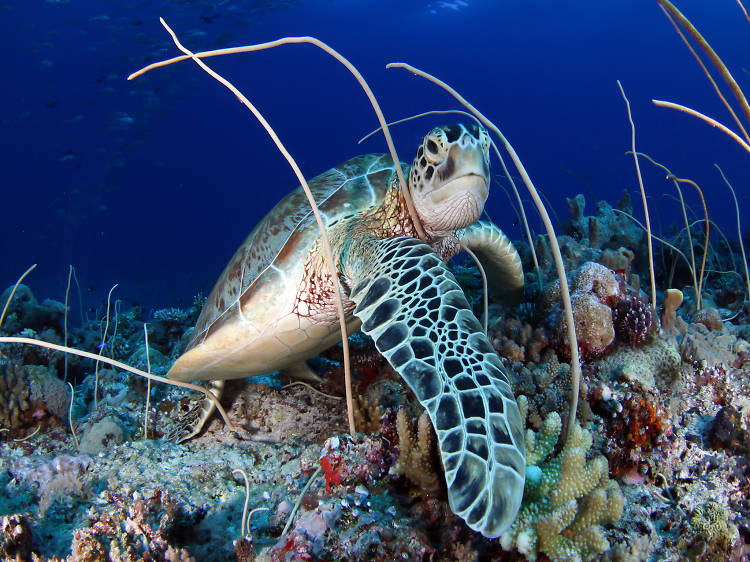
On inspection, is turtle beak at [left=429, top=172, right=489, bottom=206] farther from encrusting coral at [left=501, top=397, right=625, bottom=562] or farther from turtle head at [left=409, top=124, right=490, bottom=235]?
encrusting coral at [left=501, top=397, right=625, bottom=562]

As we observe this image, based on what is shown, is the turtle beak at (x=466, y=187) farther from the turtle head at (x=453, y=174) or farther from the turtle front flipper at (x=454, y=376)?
the turtle front flipper at (x=454, y=376)

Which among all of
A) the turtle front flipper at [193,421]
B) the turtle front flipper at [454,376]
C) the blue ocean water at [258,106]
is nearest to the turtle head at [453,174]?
the turtle front flipper at [454,376]

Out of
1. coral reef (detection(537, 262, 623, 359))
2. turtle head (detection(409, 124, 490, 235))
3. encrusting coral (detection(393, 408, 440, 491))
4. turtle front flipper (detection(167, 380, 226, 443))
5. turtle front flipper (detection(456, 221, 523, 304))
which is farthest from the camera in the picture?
turtle front flipper (detection(456, 221, 523, 304))

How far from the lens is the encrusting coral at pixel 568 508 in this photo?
1.23m

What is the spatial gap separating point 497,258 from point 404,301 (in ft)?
5.29

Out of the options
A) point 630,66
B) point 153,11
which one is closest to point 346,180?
point 153,11

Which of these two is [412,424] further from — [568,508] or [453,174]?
[453,174]

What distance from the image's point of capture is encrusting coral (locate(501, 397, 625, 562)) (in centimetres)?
123

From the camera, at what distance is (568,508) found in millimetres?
1246

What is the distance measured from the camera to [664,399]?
6.73ft

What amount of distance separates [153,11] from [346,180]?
3499 centimetres

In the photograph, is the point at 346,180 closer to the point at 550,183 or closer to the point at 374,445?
the point at 374,445

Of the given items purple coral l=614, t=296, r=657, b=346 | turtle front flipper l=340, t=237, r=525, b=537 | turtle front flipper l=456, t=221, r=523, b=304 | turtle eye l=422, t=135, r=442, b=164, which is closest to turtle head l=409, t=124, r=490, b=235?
turtle eye l=422, t=135, r=442, b=164

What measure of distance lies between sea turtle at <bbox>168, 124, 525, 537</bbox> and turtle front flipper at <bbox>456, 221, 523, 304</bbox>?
0.4 inches
